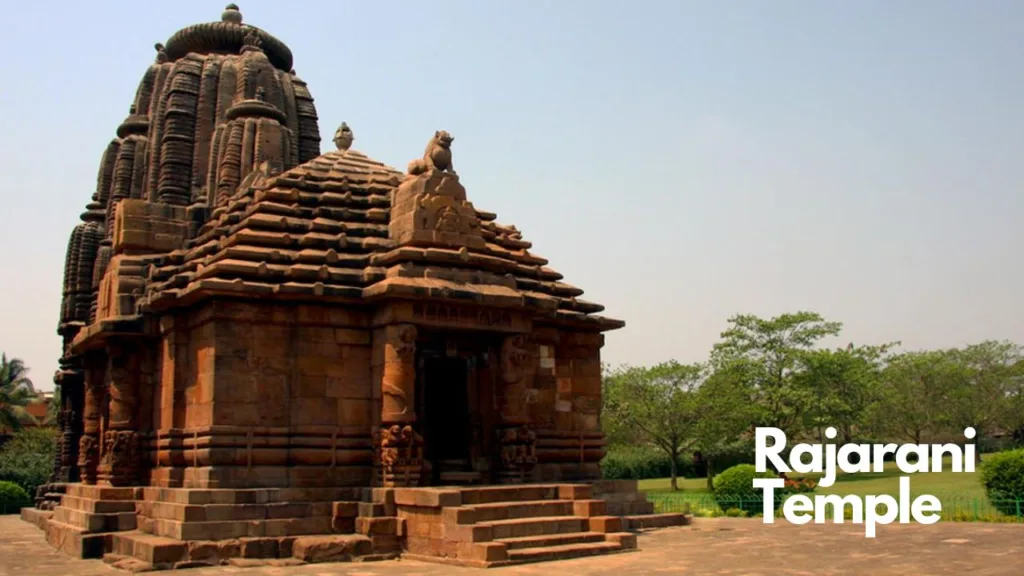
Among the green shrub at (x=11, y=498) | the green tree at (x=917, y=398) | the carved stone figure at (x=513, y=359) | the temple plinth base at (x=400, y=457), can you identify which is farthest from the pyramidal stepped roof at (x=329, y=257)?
the green tree at (x=917, y=398)

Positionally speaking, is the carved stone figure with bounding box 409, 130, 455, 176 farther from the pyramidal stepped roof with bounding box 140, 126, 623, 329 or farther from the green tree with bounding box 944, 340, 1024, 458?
the green tree with bounding box 944, 340, 1024, 458

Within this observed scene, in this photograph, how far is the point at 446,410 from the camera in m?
16.6

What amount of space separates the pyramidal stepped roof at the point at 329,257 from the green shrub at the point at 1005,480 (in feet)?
32.2

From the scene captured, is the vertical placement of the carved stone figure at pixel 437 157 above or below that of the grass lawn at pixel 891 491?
above

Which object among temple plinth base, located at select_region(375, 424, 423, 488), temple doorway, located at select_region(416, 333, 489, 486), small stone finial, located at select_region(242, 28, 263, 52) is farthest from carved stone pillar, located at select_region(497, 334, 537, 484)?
small stone finial, located at select_region(242, 28, 263, 52)

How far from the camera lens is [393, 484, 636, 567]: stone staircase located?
12062 millimetres

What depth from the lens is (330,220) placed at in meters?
16.2

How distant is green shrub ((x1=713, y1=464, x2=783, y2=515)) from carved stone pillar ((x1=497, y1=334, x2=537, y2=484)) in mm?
8200

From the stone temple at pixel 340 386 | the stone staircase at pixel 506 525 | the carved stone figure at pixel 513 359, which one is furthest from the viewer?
the carved stone figure at pixel 513 359

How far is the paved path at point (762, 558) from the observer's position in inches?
442

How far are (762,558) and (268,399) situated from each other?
7254mm

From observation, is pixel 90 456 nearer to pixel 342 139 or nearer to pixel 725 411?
pixel 342 139

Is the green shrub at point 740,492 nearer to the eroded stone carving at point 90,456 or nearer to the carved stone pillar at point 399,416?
the carved stone pillar at point 399,416

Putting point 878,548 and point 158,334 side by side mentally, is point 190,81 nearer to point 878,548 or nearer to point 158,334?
point 158,334
